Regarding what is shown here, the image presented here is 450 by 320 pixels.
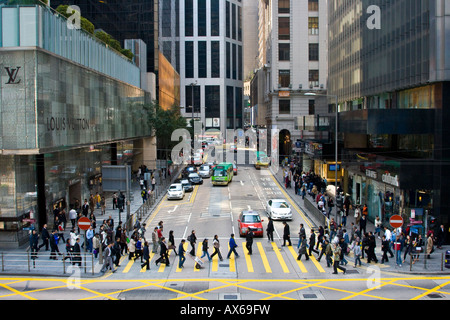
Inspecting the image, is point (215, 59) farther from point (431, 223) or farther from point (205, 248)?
point (205, 248)

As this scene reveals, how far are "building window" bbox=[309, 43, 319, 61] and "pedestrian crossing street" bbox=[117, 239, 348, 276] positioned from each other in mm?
54008

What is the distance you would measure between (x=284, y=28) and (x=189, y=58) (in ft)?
200

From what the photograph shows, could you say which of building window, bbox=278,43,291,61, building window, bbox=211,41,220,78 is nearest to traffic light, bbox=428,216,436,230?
building window, bbox=278,43,291,61

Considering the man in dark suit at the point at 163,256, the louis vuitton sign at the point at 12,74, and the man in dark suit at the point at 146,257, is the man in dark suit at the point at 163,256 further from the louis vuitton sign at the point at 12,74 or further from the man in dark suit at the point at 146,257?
the louis vuitton sign at the point at 12,74

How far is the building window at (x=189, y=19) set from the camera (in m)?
132

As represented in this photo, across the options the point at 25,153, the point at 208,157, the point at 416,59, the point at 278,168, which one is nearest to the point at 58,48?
the point at 25,153

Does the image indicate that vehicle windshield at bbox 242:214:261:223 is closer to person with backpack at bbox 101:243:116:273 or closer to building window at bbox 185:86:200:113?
person with backpack at bbox 101:243:116:273

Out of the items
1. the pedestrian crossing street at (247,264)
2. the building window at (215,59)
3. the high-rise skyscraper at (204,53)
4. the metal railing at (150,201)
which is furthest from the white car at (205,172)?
the building window at (215,59)

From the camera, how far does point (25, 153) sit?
985 inches

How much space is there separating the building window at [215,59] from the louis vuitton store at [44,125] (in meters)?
95.7

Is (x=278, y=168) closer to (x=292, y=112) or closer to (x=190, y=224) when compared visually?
(x=292, y=112)

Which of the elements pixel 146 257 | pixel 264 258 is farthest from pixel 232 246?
pixel 146 257

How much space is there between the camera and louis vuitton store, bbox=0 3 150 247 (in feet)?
82.3
